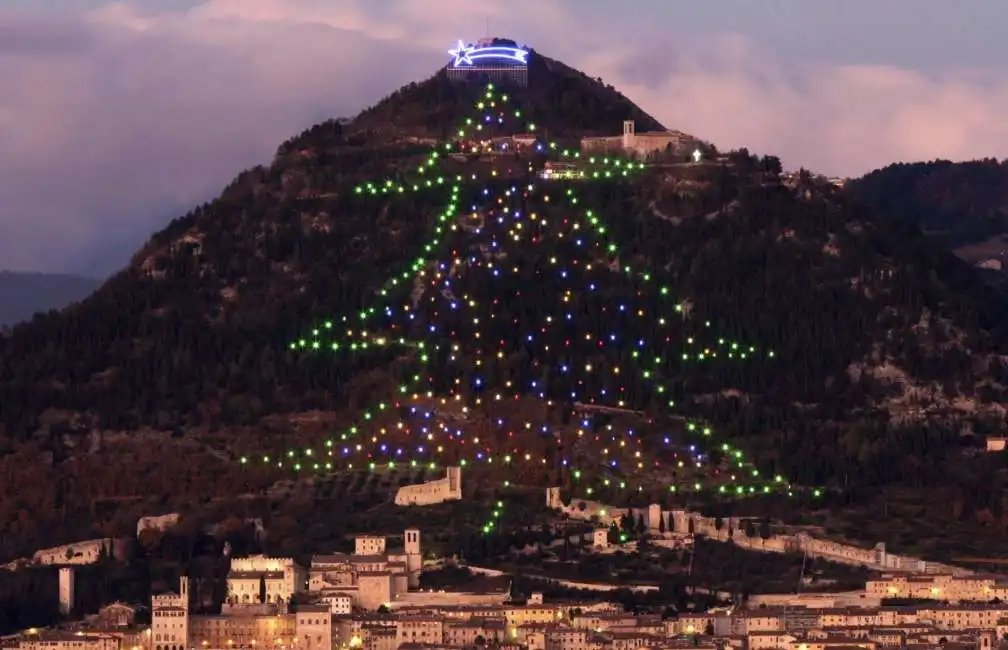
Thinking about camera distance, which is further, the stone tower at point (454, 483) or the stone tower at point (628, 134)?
the stone tower at point (628, 134)

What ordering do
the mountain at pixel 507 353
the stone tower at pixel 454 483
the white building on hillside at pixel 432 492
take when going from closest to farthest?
the white building on hillside at pixel 432 492 < the stone tower at pixel 454 483 < the mountain at pixel 507 353

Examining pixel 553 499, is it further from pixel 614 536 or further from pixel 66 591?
pixel 66 591

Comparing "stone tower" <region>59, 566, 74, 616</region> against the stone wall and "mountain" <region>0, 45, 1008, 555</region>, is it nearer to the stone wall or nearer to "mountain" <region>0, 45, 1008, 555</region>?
"mountain" <region>0, 45, 1008, 555</region>

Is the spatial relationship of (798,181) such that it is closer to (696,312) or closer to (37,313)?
(696,312)

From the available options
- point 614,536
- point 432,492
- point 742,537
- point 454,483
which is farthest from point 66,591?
point 742,537

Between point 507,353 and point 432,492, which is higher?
point 507,353

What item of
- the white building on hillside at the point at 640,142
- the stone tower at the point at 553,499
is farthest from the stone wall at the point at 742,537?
the white building on hillside at the point at 640,142

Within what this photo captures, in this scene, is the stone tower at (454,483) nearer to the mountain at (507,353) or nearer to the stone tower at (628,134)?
the mountain at (507,353)
